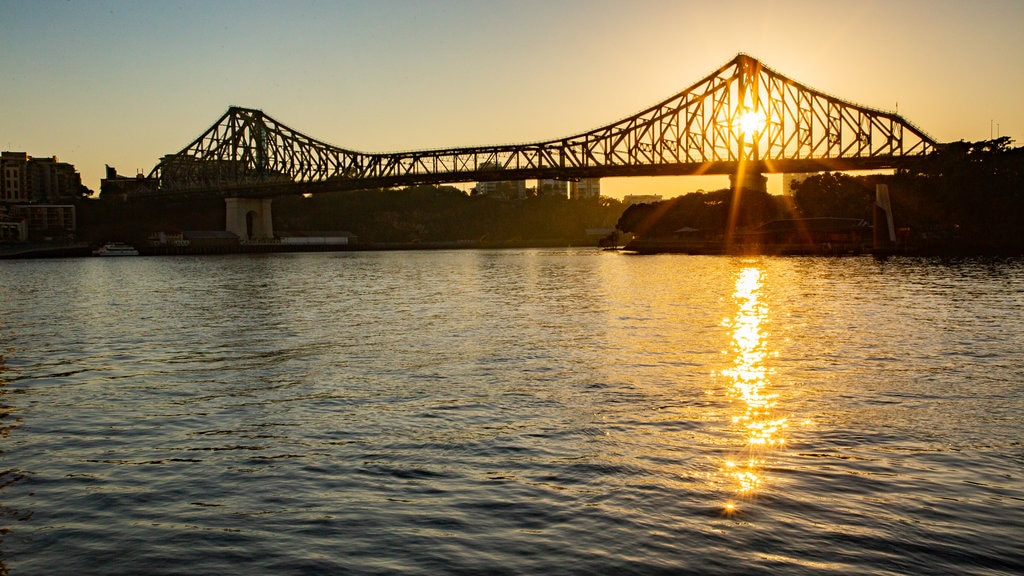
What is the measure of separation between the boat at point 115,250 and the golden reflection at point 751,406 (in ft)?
436

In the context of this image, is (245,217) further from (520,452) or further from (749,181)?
(520,452)

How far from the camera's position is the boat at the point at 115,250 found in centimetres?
14125

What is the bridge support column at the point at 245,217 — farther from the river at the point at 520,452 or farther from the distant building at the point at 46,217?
the river at the point at 520,452

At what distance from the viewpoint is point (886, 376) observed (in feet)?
54.5

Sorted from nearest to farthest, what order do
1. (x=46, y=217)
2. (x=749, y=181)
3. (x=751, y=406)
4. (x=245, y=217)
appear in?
1. (x=751, y=406)
2. (x=749, y=181)
3. (x=245, y=217)
4. (x=46, y=217)

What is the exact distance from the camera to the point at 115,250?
14162 cm

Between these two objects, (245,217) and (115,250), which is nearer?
(115,250)

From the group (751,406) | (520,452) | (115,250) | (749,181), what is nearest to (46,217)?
(115,250)

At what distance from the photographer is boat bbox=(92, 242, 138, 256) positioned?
141 metres

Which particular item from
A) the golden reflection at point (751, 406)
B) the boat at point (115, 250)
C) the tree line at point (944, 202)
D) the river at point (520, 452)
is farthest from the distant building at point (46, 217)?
the golden reflection at point (751, 406)

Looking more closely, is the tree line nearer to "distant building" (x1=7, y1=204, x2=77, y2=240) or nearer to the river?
the river

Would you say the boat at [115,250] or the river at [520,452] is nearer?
the river at [520,452]

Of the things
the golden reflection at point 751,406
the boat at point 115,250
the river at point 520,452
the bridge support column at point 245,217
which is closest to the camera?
the river at point 520,452

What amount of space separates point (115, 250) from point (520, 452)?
144934mm
